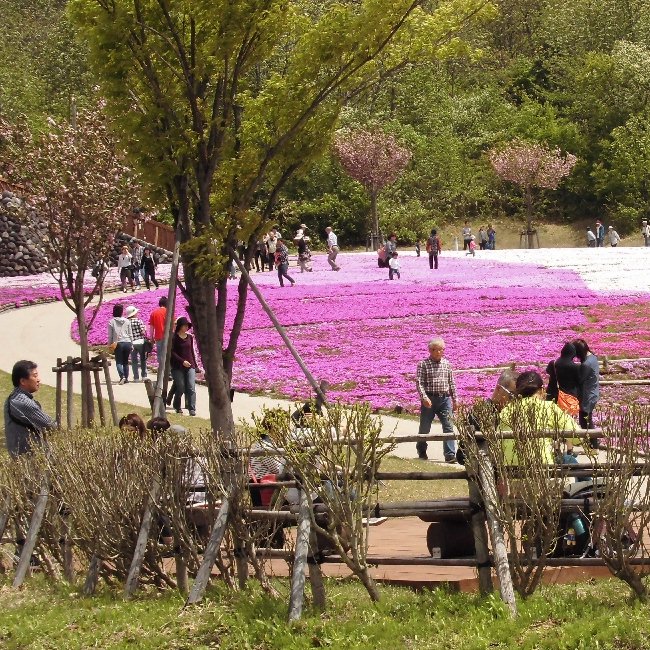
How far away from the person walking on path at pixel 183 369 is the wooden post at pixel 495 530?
12958 mm

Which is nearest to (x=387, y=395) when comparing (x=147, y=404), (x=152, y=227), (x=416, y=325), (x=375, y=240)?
(x=147, y=404)

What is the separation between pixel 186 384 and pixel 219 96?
8522mm

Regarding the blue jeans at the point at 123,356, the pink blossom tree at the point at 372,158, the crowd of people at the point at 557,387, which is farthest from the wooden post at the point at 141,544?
the pink blossom tree at the point at 372,158

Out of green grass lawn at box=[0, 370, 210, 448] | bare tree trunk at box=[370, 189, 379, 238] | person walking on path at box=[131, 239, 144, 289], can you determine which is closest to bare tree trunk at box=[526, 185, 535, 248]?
bare tree trunk at box=[370, 189, 379, 238]

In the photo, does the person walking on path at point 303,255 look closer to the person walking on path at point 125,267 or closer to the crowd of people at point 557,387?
the person walking on path at point 125,267

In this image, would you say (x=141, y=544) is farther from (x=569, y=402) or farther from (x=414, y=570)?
(x=569, y=402)

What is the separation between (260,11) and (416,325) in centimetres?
1950

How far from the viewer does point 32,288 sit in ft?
147

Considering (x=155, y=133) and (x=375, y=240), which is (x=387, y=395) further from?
(x=375, y=240)

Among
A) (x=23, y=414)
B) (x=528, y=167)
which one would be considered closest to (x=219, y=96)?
(x=23, y=414)

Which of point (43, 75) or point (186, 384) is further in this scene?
point (43, 75)

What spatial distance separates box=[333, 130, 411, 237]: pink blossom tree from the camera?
6319 cm

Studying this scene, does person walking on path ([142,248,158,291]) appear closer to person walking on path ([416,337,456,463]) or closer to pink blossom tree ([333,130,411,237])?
Result: pink blossom tree ([333,130,411,237])

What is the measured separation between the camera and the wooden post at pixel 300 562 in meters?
8.07
